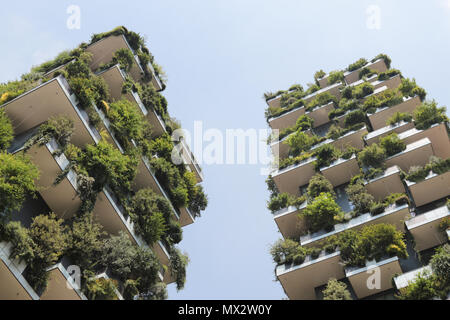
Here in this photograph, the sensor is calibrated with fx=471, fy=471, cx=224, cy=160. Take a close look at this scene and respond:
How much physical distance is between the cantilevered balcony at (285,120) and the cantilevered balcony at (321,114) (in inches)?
72.8

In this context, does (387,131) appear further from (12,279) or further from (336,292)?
(12,279)

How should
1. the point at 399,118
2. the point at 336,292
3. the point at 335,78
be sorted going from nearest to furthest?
the point at 336,292, the point at 399,118, the point at 335,78

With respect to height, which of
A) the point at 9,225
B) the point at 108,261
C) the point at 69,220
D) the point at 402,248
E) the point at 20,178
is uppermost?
the point at 20,178

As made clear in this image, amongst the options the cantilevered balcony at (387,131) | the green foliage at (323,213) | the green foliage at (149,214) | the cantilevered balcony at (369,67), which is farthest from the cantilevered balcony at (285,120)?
the green foliage at (149,214)

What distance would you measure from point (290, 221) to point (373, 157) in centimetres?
665

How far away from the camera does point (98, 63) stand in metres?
32.1

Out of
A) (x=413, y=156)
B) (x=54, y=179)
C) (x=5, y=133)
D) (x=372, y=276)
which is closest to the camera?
(x=5, y=133)

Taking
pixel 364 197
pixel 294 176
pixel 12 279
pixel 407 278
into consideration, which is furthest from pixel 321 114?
pixel 12 279

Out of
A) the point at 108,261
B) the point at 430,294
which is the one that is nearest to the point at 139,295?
the point at 108,261

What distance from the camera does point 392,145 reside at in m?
30.4

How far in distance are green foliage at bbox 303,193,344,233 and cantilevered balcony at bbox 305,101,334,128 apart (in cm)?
1332

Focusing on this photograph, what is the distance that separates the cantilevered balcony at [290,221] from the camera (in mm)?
29425
